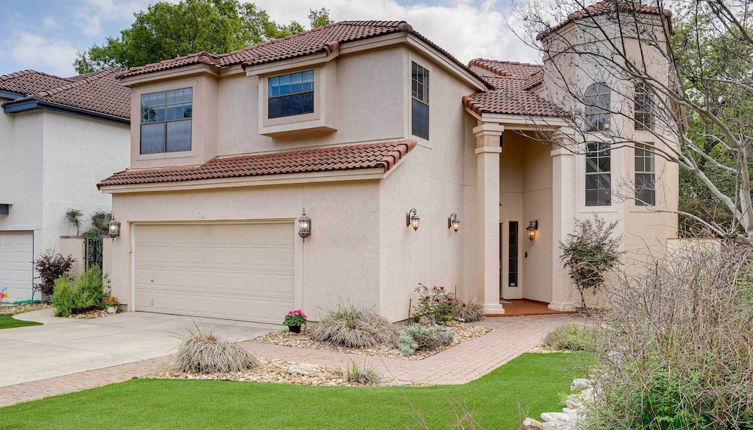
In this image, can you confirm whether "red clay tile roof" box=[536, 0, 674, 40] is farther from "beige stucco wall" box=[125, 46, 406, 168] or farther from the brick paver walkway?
"beige stucco wall" box=[125, 46, 406, 168]

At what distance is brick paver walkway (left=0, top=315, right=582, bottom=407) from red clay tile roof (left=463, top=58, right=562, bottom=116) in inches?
193

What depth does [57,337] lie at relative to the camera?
35.1ft

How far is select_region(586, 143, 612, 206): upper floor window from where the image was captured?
1418 centimetres

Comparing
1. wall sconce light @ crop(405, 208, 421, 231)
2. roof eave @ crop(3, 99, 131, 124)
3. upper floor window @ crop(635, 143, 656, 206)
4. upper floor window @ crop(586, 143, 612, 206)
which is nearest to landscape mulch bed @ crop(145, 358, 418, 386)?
wall sconce light @ crop(405, 208, 421, 231)

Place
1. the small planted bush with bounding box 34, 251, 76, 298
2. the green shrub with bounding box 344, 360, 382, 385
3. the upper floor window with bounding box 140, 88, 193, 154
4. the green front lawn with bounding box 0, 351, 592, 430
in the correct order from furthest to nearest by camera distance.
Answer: the small planted bush with bounding box 34, 251, 76, 298 < the upper floor window with bounding box 140, 88, 193, 154 < the green shrub with bounding box 344, 360, 382, 385 < the green front lawn with bounding box 0, 351, 592, 430

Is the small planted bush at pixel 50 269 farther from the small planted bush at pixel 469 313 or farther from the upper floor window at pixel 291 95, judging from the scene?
the small planted bush at pixel 469 313

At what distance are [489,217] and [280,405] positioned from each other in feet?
30.3

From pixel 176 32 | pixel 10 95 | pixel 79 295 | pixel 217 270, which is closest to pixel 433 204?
pixel 217 270

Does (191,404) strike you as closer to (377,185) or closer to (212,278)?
(377,185)

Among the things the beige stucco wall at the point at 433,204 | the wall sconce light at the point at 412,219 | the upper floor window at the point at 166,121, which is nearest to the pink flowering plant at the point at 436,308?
the beige stucco wall at the point at 433,204

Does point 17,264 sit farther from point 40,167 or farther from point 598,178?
point 598,178

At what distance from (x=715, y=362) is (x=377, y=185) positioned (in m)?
7.74

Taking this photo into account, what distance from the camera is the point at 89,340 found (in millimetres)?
10406

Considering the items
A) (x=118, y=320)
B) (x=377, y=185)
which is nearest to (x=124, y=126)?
(x=118, y=320)
